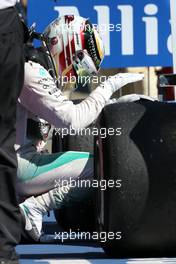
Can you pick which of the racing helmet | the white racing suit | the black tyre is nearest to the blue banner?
the racing helmet

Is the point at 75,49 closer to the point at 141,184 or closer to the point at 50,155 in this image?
the point at 50,155

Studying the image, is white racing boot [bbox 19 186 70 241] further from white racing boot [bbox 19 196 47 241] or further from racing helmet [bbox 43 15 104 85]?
racing helmet [bbox 43 15 104 85]

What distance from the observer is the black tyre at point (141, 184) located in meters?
2.95

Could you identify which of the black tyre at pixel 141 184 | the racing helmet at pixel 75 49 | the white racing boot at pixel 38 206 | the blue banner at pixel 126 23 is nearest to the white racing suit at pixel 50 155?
the white racing boot at pixel 38 206

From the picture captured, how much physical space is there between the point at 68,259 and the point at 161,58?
8.43 feet

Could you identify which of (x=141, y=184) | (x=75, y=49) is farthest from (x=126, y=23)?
(x=141, y=184)

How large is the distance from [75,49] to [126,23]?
5.83ft

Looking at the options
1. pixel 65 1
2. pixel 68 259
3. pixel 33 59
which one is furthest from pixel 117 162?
pixel 65 1

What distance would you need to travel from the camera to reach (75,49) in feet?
12.2

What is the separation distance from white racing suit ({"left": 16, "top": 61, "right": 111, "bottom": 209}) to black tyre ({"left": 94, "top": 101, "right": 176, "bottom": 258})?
37 centimetres

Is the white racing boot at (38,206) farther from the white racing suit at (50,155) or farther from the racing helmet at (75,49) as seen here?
the racing helmet at (75,49)

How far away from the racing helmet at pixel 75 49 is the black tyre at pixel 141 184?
2.36 ft

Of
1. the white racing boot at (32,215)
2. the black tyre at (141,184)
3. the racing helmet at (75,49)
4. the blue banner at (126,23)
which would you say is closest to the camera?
the black tyre at (141,184)

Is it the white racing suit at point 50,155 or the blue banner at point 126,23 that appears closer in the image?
the white racing suit at point 50,155
